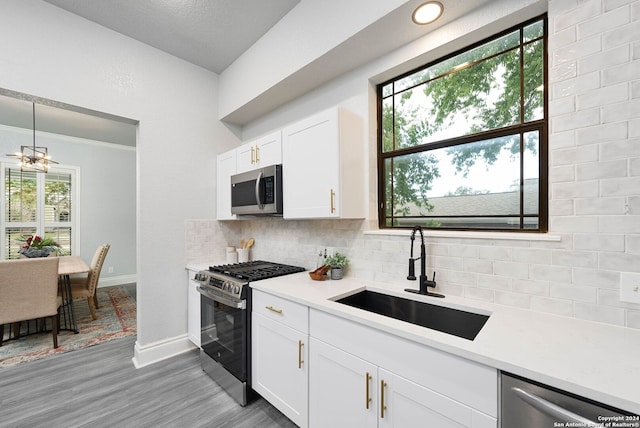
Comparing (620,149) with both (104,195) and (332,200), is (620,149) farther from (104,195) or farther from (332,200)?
(104,195)

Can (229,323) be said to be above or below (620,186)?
below

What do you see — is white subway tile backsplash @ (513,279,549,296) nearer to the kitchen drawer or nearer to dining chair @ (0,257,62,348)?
the kitchen drawer

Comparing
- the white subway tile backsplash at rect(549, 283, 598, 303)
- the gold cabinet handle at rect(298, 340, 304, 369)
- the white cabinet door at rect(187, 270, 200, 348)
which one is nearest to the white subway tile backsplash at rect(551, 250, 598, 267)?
the white subway tile backsplash at rect(549, 283, 598, 303)

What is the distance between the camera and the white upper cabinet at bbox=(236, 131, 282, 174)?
7.45 feet

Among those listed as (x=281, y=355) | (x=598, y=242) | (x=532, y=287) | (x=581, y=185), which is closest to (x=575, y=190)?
(x=581, y=185)

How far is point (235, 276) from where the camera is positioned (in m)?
2.09

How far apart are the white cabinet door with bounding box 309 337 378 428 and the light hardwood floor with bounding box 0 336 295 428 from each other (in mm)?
493

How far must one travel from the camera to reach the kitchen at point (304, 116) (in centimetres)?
115

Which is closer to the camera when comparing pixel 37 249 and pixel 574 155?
pixel 574 155

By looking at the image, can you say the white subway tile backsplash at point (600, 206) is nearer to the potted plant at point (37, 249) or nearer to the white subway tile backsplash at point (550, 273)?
the white subway tile backsplash at point (550, 273)

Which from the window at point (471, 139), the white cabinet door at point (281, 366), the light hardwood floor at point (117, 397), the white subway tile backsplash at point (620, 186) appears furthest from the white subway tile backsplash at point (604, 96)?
the light hardwood floor at point (117, 397)

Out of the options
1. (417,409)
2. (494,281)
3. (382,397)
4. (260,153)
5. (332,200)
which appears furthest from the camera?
(260,153)

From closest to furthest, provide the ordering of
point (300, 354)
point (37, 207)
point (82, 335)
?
point (300, 354), point (82, 335), point (37, 207)

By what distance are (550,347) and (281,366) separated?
1409 millimetres
